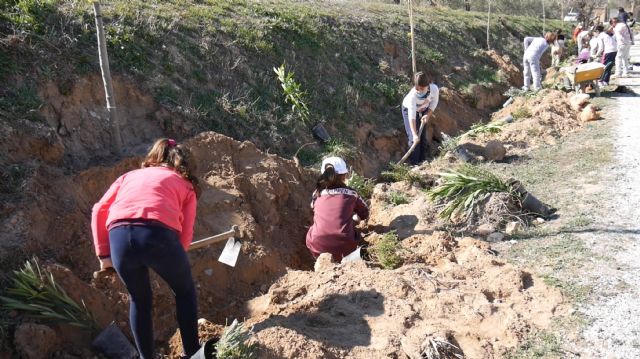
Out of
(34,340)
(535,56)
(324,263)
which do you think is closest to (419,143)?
(324,263)

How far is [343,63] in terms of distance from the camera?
10.7 metres

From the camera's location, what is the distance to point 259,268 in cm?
519

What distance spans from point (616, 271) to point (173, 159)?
364 cm

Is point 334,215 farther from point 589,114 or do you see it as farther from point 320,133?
point 589,114

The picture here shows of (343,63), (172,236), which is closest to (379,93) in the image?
(343,63)

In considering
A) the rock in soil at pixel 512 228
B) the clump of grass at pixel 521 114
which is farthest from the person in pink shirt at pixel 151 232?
the clump of grass at pixel 521 114

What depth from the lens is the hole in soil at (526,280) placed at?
4301mm

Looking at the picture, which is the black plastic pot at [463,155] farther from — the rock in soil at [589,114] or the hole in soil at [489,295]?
the hole in soil at [489,295]

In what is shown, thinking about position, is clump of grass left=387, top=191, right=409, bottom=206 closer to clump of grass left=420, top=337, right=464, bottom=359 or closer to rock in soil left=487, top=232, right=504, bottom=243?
rock in soil left=487, top=232, right=504, bottom=243

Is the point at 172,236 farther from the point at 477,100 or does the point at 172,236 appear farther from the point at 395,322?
the point at 477,100

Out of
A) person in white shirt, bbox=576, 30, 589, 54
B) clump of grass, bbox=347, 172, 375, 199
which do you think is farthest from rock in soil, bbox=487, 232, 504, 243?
person in white shirt, bbox=576, 30, 589, 54

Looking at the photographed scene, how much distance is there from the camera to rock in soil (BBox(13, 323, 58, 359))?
3.65 m

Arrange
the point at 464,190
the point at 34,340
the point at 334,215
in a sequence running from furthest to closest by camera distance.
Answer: the point at 464,190 < the point at 334,215 < the point at 34,340

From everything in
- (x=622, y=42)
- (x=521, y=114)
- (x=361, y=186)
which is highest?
(x=622, y=42)
